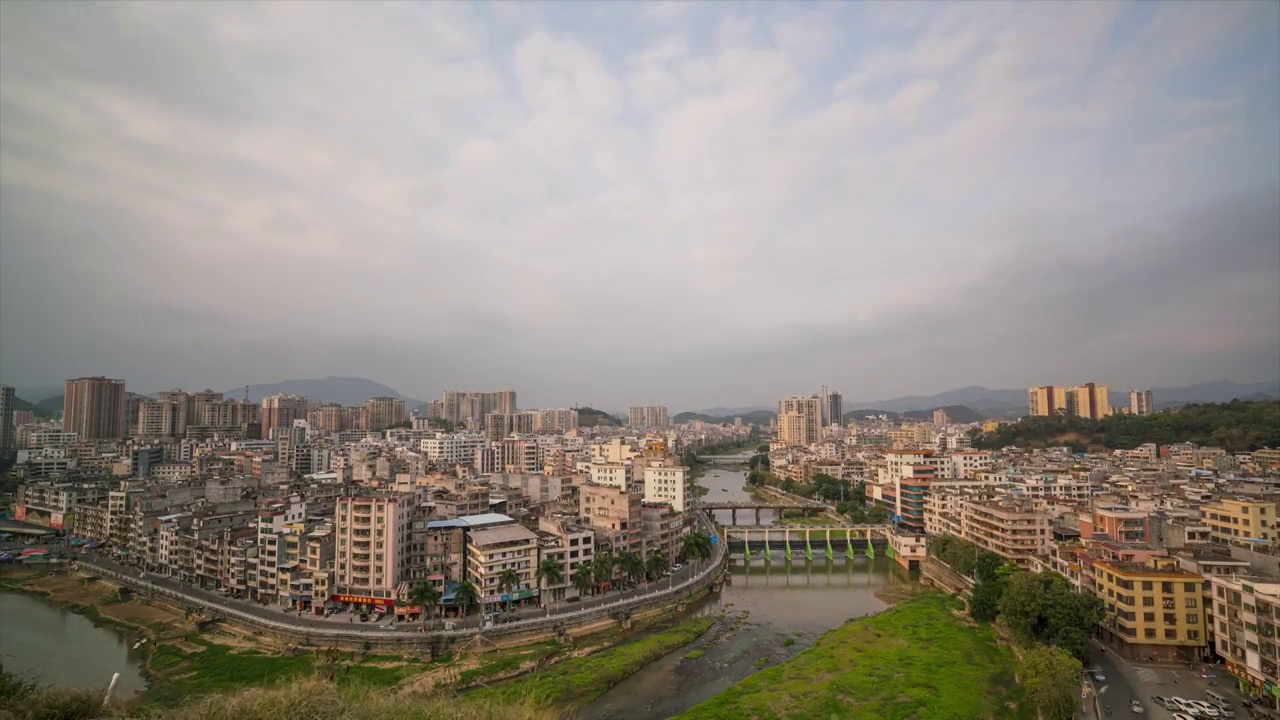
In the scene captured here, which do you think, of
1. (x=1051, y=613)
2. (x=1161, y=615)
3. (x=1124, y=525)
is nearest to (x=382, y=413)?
(x=1124, y=525)

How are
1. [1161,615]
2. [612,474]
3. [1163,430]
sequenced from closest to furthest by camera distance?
[1161,615] < [612,474] < [1163,430]

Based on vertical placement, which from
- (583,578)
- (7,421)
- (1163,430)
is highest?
(7,421)

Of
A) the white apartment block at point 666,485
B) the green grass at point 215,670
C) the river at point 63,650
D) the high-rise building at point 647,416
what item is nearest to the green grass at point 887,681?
the green grass at point 215,670

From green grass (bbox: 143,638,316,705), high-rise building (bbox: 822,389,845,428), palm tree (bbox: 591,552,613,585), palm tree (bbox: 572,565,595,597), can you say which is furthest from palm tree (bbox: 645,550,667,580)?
high-rise building (bbox: 822,389,845,428)

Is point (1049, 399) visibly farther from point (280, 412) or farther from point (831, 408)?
point (280, 412)

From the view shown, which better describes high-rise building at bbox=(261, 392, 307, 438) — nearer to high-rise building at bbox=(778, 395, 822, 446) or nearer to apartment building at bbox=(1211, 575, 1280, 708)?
high-rise building at bbox=(778, 395, 822, 446)

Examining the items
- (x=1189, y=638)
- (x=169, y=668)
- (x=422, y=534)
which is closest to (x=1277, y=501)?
(x=1189, y=638)
